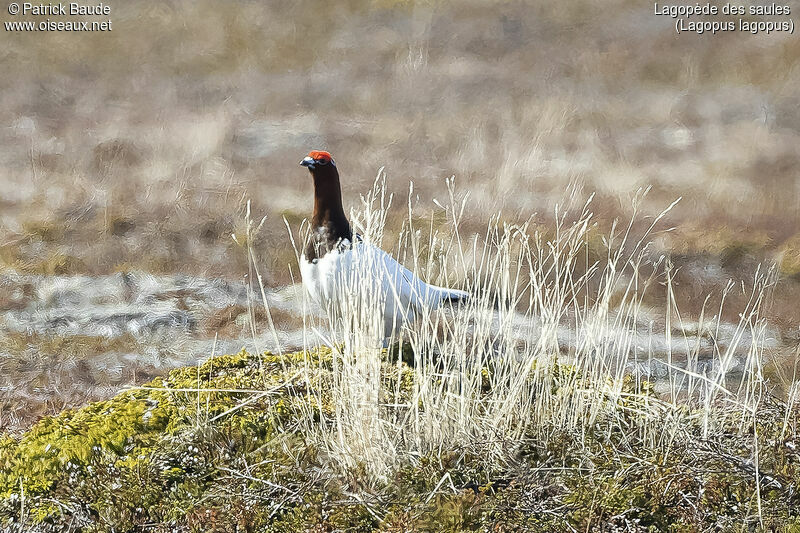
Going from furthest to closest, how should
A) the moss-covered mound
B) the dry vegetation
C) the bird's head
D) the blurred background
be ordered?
the blurred background
the bird's head
the dry vegetation
the moss-covered mound

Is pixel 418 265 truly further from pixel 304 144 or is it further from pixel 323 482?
pixel 304 144

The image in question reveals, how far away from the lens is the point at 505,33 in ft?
51.5

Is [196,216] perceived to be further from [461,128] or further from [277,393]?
[277,393]

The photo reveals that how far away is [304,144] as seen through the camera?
11.8m

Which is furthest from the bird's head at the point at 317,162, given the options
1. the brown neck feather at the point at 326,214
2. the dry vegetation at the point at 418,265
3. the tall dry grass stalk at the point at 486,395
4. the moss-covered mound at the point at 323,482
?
the moss-covered mound at the point at 323,482

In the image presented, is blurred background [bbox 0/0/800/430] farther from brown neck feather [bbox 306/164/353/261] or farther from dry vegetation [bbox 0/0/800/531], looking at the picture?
brown neck feather [bbox 306/164/353/261]

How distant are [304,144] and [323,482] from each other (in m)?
9.12

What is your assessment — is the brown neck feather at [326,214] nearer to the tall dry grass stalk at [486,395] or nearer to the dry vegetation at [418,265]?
the dry vegetation at [418,265]

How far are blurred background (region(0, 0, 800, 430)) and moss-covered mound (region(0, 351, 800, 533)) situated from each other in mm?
1034

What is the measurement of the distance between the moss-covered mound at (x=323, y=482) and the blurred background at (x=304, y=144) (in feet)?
3.39

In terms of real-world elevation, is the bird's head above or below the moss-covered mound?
above

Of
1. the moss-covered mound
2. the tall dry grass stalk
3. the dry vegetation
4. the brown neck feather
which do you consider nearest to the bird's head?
the brown neck feather

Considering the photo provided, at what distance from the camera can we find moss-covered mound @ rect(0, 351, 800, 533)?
293cm

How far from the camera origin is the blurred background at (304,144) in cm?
675
